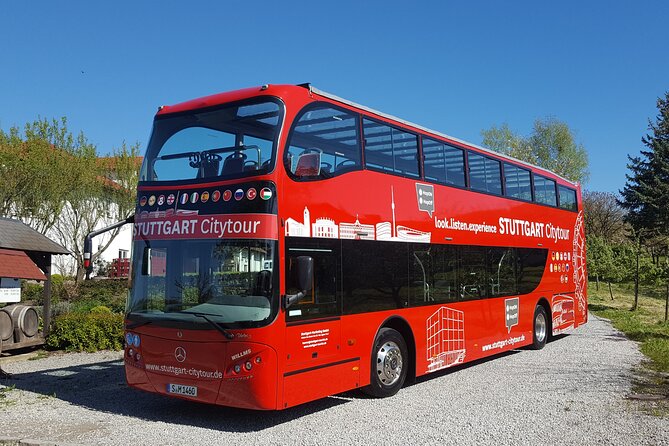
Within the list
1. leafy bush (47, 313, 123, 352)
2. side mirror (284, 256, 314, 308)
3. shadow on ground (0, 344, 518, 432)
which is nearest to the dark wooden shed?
leafy bush (47, 313, 123, 352)

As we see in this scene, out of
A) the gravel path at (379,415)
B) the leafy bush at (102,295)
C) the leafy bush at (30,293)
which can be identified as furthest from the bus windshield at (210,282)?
the leafy bush at (30,293)

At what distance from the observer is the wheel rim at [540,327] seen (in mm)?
14359

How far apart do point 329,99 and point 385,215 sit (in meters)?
1.92

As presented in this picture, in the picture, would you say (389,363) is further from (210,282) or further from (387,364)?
(210,282)

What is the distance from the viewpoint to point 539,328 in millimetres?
14578

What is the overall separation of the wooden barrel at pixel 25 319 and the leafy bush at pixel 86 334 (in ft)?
1.41

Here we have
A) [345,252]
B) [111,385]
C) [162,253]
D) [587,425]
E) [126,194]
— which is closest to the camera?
[587,425]

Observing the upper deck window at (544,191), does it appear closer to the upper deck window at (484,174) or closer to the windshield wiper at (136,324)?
the upper deck window at (484,174)

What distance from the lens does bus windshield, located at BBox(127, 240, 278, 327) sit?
712 cm

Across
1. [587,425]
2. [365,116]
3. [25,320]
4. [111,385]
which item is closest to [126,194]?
[25,320]

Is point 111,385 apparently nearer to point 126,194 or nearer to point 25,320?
point 25,320

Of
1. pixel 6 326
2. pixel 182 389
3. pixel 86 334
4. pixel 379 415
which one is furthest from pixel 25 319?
pixel 379 415

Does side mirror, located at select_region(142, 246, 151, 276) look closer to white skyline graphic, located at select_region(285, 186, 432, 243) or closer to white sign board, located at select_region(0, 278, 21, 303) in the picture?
white skyline graphic, located at select_region(285, 186, 432, 243)

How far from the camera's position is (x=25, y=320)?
1365 cm
